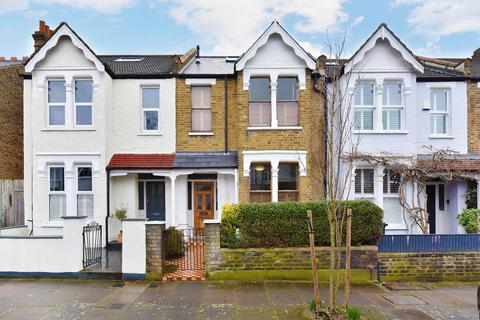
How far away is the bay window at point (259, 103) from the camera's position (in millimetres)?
13688

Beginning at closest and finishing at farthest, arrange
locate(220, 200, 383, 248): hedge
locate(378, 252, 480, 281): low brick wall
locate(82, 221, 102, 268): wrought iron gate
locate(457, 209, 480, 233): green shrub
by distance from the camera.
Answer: locate(220, 200, 383, 248): hedge
locate(378, 252, 480, 281): low brick wall
locate(82, 221, 102, 268): wrought iron gate
locate(457, 209, 480, 233): green shrub

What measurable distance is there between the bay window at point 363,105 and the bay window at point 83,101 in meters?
10.5

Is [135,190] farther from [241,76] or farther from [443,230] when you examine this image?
[443,230]

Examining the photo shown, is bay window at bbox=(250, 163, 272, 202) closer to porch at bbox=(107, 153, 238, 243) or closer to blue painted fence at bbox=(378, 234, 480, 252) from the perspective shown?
porch at bbox=(107, 153, 238, 243)

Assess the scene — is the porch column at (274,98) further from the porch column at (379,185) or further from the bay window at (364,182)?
the porch column at (379,185)

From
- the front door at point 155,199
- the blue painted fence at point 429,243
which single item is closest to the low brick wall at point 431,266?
the blue painted fence at point 429,243

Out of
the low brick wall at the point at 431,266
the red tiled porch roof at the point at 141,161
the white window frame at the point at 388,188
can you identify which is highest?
the red tiled porch roof at the point at 141,161

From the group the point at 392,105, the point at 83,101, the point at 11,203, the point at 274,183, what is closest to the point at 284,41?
the point at 392,105

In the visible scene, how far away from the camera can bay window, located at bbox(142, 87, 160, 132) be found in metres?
14.4

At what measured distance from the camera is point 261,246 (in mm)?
9469

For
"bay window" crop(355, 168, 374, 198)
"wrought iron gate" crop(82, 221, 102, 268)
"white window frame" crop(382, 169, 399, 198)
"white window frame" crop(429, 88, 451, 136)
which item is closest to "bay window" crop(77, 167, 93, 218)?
"wrought iron gate" crop(82, 221, 102, 268)

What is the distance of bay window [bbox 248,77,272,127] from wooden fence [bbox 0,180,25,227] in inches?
398

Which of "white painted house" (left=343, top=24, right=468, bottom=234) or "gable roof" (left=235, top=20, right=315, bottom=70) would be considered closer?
"gable roof" (left=235, top=20, right=315, bottom=70)

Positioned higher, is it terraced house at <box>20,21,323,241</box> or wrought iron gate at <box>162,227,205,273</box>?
terraced house at <box>20,21,323,241</box>
